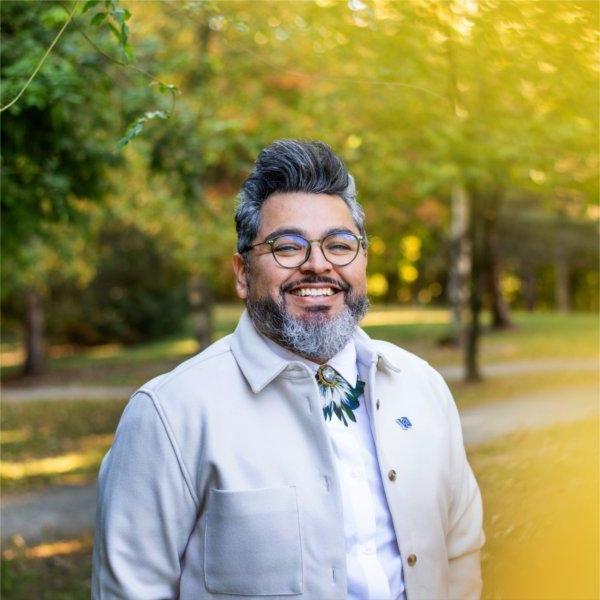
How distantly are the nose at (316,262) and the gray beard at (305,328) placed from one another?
4.2 inches

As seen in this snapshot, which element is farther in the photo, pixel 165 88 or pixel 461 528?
pixel 165 88

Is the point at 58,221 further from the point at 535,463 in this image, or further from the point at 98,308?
the point at 98,308

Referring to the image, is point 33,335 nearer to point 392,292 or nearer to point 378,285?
point 378,285

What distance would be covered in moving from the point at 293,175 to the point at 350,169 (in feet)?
31.3

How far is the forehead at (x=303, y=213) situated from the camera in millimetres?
2318

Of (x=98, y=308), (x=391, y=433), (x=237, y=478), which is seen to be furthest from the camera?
(x=98, y=308)

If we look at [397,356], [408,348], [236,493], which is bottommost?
[408,348]

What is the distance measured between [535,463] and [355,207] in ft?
8.24

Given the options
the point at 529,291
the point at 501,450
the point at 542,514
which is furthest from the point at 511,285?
the point at 542,514

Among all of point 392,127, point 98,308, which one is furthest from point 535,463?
point 98,308

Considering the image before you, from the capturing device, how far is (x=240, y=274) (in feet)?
8.29

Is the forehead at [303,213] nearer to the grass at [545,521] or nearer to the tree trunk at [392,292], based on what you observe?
the grass at [545,521]

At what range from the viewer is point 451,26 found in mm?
4945

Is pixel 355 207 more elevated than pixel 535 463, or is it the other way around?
pixel 355 207
